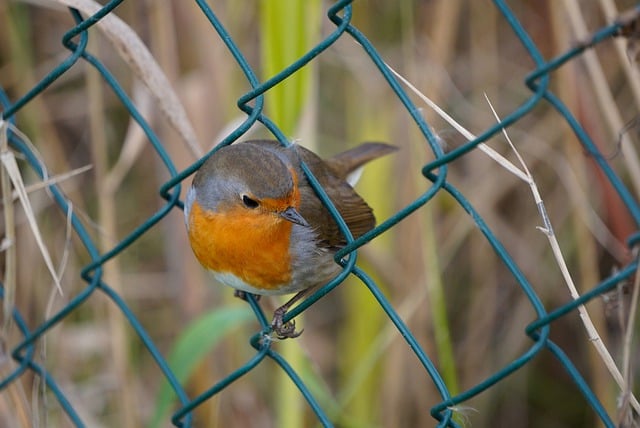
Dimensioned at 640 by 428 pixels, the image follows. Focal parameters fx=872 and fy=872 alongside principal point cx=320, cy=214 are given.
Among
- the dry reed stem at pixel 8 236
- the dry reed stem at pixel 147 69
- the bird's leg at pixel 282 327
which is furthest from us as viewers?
the dry reed stem at pixel 8 236

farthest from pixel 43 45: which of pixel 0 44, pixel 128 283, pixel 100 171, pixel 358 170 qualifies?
pixel 358 170

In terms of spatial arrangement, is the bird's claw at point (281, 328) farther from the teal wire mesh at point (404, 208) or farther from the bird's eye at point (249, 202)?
the bird's eye at point (249, 202)

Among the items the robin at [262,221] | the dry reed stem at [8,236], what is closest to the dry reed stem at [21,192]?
the dry reed stem at [8,236]

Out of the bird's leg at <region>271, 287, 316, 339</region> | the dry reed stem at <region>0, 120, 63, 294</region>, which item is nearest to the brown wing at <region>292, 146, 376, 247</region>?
the bird's leg at <region>271, 287, 316, 339</region>

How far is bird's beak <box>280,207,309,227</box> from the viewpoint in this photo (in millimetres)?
1556

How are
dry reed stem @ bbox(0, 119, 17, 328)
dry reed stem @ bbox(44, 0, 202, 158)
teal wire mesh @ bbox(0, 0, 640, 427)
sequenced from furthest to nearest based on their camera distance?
dry reed stem @ bbox(0, 119, 17, 328)
dry reed stem @ bbox(44, 0, 202, 158)
teal wire mesh @ bbox(0, 0, 640, 427)

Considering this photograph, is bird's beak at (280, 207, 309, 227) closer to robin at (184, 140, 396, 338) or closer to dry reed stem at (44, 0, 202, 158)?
robin at (184, 140, 396, 338)

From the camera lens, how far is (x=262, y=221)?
1612mm

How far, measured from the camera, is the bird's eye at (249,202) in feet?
5.24

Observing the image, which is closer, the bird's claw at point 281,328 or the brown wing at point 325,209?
the bird's claw at point 281,328

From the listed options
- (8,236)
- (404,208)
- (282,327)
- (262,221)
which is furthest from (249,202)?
(8,236)

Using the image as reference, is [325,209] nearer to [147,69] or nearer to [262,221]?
[262,221]

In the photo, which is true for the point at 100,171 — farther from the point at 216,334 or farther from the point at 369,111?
the point at 369,111

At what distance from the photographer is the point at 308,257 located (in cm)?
164
